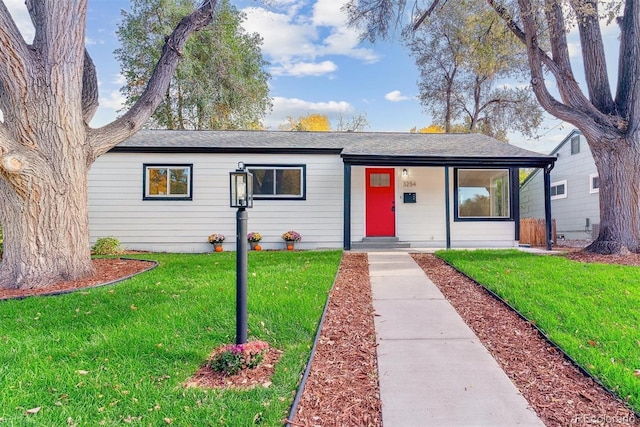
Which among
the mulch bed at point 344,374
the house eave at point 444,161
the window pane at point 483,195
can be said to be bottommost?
the mulch bed at point 344,374

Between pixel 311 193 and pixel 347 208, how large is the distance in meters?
1.20

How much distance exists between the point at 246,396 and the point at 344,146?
27.5 feet

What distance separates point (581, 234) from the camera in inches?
504

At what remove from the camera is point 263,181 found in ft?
30.2

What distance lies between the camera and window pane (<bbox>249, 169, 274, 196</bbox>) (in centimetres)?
920

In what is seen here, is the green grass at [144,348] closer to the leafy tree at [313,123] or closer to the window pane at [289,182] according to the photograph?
the window pane at [289,182]

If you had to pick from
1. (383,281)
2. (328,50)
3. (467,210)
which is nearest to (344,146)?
(467,210)

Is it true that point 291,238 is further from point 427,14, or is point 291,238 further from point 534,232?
point 534,232

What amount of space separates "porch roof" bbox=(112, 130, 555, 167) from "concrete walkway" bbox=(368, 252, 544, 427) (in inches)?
217

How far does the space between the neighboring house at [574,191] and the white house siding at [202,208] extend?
9.04 metres

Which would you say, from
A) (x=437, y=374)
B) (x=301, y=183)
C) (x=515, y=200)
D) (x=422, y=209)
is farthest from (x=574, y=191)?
(x=437, y=374)

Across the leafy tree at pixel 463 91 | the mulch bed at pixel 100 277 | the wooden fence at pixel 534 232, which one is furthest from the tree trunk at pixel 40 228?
the leafy tree at pixel 463 91

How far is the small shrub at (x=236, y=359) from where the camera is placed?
240 centimetres

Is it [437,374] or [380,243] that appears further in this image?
[380,243]
